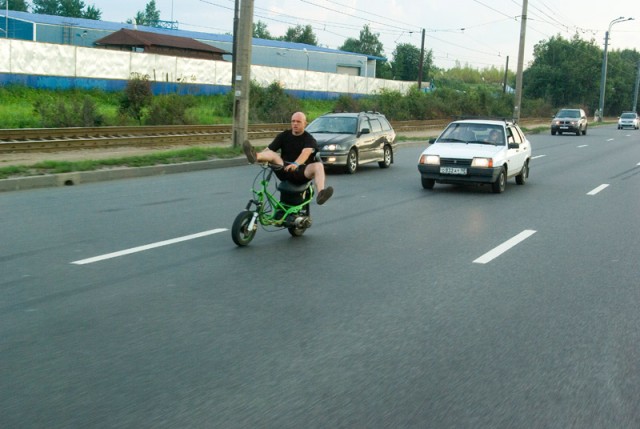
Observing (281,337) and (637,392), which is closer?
(637,392)

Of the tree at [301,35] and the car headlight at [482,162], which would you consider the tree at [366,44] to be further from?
the car headlight at [482,162]

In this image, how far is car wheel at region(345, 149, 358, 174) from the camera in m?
20.0

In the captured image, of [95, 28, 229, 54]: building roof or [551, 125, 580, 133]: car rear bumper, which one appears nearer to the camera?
[551, 125, 580, 133]: car rear bumper

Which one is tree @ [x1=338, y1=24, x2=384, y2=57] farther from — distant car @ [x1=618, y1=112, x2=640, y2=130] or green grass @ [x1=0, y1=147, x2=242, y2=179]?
green grass @ [x1=0, y1=147, x2=242, y2=179]

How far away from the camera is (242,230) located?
948cm

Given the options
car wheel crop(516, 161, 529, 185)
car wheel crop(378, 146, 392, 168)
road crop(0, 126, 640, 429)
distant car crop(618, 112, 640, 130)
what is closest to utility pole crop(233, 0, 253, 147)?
car wheel crop(378, 146, 392, 168)

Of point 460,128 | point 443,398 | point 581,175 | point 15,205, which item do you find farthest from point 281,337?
point 581,175

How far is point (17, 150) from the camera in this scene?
69.1 ft

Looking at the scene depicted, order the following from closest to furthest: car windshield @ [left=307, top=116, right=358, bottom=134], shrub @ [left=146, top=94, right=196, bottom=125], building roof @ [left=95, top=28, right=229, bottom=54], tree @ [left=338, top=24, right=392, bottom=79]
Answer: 1. car windshield @ [left=307, top=116, right=358, bottom=134]
2. shrub @ [left=146, top=94, right=196, bottom=125]
3. building roof @ [left=95, top=28, right=229, bottom=54]
4. tree @ [left=338, top=24, right=392, bottom=79]

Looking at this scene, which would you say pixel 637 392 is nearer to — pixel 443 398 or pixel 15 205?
pixel 443 398

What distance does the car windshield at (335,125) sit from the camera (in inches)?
824

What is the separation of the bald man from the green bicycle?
0.10m

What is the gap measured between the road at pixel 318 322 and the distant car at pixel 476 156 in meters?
3.54

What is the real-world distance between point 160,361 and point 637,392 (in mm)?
2856
